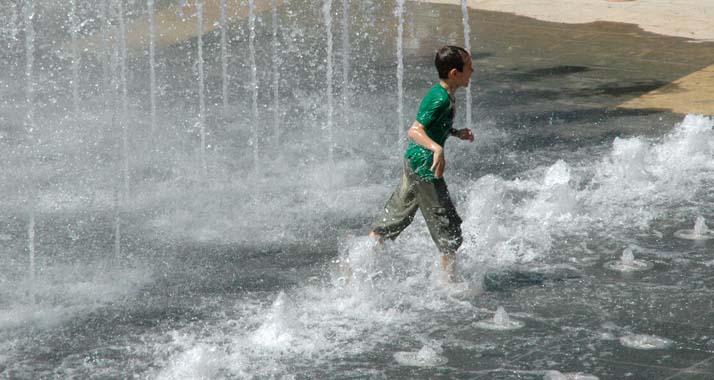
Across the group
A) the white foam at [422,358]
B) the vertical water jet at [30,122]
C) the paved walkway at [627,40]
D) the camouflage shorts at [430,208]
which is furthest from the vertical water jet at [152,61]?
the white foam at [422,358]

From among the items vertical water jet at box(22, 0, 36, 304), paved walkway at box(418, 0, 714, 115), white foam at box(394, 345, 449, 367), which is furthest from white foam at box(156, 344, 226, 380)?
paved walkway at box(418, 0, 714, 115)

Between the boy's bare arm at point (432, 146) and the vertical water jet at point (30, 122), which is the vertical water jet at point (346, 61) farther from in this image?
the boy's bare arm at point (432, 146)

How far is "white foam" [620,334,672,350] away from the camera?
19.7 ft

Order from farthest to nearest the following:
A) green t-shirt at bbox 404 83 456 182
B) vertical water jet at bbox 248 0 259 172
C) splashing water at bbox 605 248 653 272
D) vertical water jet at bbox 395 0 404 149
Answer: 1. vertical water jet at bbox 395 0 404 149
2. vertical water jet at bbox 248 0 259 172
3. splashing water at bbox 605 248 653 272
4. green t-shirt at bbox 404 83 456 182

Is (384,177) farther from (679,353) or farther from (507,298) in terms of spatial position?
(679,353)

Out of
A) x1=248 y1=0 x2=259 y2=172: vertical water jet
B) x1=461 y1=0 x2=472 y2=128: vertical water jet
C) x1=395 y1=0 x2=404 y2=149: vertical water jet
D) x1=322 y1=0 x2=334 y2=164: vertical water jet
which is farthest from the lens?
x1=461 y1=0 x2=472 y2=128: vertical water jet

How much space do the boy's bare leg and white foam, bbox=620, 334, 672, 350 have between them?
1.04m

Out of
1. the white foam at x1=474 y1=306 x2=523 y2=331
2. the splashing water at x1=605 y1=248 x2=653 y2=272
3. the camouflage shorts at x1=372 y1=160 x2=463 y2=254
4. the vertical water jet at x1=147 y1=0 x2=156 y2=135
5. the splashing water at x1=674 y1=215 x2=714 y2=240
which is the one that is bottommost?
the white foam at x1=474 y1=306 x2=523 y2=331

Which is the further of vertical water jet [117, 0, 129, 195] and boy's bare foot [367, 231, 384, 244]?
vertical water jet [117, 0, 129, 195]

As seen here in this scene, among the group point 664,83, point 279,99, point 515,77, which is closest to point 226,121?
point 279,99

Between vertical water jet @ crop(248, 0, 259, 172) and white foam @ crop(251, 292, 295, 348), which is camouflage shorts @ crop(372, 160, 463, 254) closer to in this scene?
white foam @ crop(251, 292, 295, 348)

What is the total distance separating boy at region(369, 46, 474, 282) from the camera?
6473 mm

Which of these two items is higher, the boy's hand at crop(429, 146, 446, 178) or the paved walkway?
the paved walkway

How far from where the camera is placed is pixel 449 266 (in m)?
6.72
